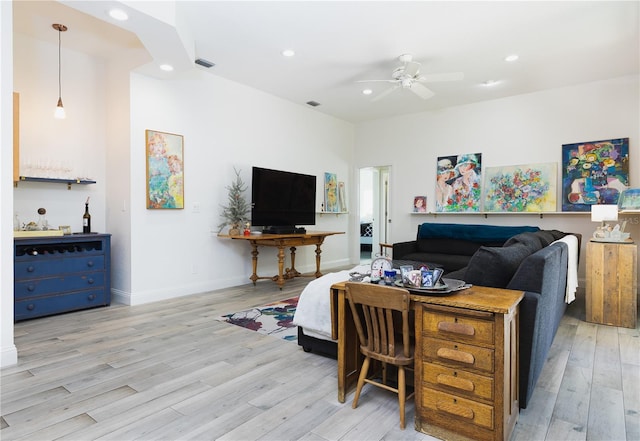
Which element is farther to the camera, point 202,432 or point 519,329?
point 519,329

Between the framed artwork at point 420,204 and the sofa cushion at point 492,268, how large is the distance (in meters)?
4.30

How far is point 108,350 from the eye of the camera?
113 inches

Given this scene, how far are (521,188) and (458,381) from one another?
4.71 m

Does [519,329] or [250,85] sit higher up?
[250,85]

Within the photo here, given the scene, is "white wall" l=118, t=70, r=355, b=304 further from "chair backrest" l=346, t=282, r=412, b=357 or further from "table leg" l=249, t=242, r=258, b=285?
"chair backrest" l=346, t=282, r=412, b=357

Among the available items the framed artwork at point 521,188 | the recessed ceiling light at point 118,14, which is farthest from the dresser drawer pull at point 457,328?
the framed artwork at point 521,188

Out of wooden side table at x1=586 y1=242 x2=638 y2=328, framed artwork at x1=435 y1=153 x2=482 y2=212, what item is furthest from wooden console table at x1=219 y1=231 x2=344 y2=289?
wooden side table at x1=586 y1=242 x2=638 y2=328

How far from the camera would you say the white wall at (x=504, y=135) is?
4.90 m

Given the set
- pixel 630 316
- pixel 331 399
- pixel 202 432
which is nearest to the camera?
pixel 202 432

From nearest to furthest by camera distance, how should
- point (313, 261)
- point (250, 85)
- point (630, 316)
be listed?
point (630, 316) < point (250, 85) < point (313, 261)

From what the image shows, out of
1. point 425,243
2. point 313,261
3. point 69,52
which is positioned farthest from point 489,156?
point 69,52

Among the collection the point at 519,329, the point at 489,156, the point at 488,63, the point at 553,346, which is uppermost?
the point at 488,63

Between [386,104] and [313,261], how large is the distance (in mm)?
3044

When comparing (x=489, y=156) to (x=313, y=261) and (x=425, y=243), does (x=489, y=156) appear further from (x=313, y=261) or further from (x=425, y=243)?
(x=313, y=261)
